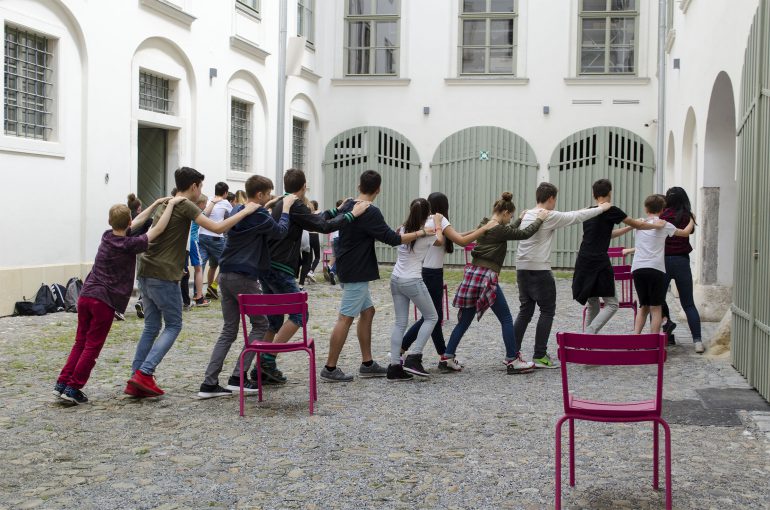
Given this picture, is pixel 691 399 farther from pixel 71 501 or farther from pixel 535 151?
pixel 535 151

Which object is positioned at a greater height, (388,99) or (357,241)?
(388,99)

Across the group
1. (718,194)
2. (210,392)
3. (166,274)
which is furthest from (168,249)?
(718,194)

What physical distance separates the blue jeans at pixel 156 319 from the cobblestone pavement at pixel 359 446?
0.33 metres

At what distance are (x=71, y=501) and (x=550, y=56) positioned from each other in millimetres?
20577

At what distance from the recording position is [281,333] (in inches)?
314

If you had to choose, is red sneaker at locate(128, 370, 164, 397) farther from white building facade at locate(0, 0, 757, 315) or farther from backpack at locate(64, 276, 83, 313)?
backpack at locate(64, 276, 83, 313)

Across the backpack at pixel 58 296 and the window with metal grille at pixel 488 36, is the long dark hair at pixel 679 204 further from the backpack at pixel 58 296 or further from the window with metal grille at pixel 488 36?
the window with metal grille at pixel 488 36

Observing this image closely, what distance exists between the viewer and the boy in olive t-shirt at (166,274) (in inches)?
292

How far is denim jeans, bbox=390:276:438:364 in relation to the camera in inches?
328

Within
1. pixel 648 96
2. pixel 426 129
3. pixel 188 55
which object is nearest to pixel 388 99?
pixel 426 129

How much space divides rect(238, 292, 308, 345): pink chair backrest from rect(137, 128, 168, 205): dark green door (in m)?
11.0

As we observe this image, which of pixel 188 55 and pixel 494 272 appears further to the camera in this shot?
pixel 188 55

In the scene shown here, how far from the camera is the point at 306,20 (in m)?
23.8

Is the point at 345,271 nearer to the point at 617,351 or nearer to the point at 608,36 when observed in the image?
the point at 617,351
